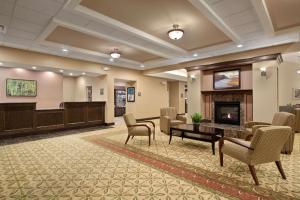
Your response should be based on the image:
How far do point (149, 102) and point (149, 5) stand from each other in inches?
299

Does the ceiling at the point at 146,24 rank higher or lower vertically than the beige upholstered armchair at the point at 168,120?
higher

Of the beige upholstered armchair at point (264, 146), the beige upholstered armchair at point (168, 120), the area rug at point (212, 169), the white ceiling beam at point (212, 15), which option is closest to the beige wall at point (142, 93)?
the beige upholstered armchair at point (168, 120)

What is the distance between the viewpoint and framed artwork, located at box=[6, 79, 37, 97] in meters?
7.81

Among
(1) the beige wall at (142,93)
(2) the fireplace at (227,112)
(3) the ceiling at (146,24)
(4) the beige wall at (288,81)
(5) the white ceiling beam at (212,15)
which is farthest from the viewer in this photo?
(1) the beige wall at (142,93)

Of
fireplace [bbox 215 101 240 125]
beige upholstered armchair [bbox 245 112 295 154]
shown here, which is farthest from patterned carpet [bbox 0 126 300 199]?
fireplace [bbox 215 101 240 125]

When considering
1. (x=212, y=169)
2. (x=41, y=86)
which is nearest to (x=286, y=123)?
(x=212, y=169)

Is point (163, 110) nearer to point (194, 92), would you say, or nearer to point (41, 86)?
point (194, 92)

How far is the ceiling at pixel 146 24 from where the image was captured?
3.28 metres

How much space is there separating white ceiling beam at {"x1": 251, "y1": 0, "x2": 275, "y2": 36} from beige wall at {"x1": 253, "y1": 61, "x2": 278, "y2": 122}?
1524 millimetres

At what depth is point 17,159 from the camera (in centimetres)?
374

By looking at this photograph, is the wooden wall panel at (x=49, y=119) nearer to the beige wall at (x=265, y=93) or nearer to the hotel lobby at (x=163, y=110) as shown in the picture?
the hotel lobby at (x=163, y=110)

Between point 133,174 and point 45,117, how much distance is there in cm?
511

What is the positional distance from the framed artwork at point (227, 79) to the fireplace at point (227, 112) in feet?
2.18

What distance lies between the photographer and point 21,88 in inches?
319
